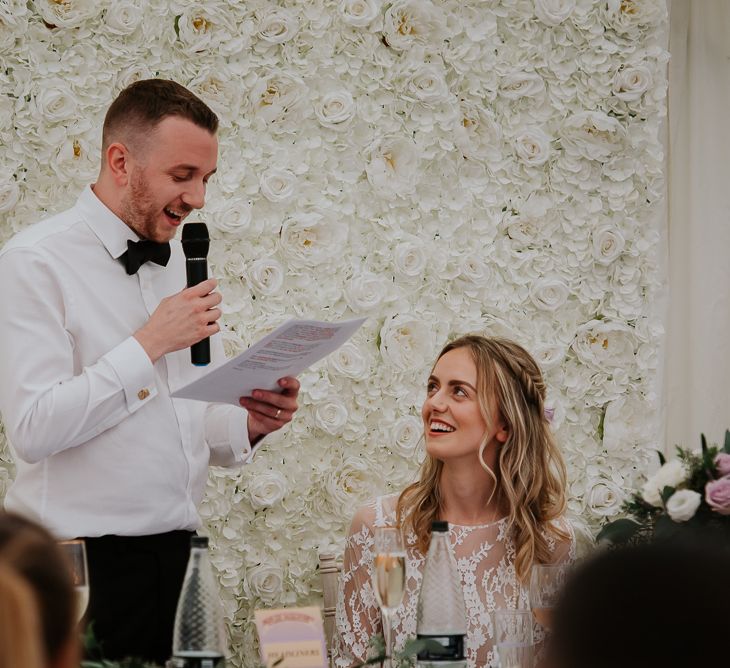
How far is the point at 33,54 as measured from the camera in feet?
9.10

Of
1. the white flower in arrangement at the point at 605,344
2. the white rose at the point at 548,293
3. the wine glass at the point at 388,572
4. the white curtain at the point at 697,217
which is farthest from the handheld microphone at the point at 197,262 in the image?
the white curtain at the point at 697,217

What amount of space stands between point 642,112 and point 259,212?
1.29 metres

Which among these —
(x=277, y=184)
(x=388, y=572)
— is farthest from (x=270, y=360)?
(x=277, y=184)

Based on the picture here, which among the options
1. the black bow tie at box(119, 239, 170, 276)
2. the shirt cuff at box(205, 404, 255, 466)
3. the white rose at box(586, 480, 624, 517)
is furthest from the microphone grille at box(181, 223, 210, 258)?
the white rose at box(586, 480, 624, 517)

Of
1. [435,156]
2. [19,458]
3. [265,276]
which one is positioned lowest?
[19,458]

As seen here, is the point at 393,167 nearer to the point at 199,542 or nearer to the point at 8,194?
the point at 8,194

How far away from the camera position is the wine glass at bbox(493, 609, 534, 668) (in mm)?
1696

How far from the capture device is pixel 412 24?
3.20m

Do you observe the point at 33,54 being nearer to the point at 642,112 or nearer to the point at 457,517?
the point at 457,517

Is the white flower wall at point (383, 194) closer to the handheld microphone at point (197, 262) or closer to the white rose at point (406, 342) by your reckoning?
the white rose at point (406, 342)

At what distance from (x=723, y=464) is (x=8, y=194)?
1807 millimetres

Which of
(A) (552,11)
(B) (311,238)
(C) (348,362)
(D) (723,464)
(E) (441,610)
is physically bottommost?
(E) (441,610)

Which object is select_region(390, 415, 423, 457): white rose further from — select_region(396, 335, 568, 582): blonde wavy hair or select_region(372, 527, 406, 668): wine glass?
select_region(372, 527, 406, 668): wine glass

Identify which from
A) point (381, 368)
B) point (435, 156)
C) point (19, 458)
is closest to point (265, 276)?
point (381, 368)
